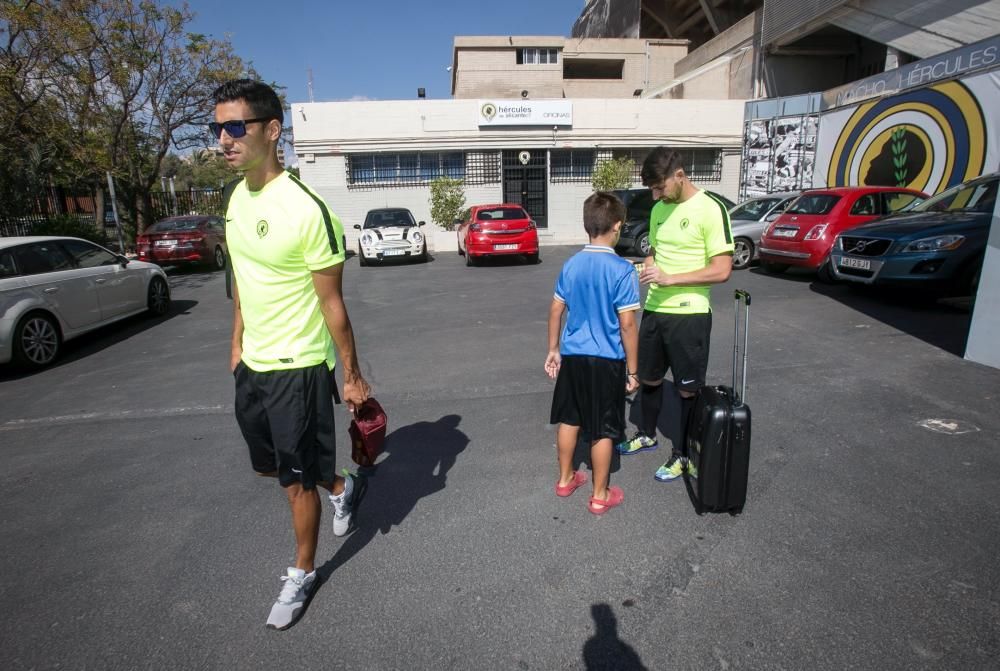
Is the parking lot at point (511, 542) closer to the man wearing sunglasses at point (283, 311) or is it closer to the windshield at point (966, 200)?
the man wearing sunglasses at point (283, 311)

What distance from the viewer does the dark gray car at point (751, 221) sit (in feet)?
37.8

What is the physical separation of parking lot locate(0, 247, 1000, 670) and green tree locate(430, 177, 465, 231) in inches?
555

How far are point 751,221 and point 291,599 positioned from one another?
11998 mm

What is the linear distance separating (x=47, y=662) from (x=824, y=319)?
309 inches

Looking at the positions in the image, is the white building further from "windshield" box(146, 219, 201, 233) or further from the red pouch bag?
the red pouch bag

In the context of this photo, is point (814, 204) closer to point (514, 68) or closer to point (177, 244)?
point (177, 244)

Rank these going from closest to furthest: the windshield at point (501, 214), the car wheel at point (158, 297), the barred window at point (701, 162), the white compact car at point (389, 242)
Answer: the car wheel at point (158, 297), the windshield at point (501, 214), the white compact car at point (389, 242), the barred window at point (701, 162)

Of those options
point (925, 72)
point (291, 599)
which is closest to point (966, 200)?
point (925, 72)

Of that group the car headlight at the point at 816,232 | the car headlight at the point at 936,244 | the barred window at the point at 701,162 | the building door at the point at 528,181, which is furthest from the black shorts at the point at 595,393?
the barred window at the point at 701,162

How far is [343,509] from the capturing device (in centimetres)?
285

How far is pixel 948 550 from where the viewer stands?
8.46ft

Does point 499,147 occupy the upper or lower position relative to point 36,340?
upper

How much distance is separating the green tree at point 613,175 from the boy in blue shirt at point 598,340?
16.7m

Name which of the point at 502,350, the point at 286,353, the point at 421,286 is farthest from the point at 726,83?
the point at 286,353
